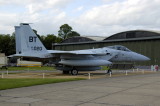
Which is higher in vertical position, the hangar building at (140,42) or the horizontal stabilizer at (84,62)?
the hangar building at (140,42)

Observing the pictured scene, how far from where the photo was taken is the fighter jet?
82.0 feet

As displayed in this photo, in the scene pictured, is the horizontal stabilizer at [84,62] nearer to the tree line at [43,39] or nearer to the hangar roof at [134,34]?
the hangar roof at [134,34]

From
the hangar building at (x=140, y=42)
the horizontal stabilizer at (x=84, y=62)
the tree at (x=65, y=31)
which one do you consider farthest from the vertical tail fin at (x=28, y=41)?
the tree at (x=65, y=31)

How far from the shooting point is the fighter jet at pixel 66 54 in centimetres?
2498

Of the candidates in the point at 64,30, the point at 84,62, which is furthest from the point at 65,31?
the point at 84,62

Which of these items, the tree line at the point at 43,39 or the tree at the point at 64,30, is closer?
the tree line at the point at 43,39

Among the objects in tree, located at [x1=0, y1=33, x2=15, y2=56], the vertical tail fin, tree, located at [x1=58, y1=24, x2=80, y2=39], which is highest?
tree, located at [x1=58, y1=24, x2=80, y2=39]

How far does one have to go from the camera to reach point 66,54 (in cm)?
2541

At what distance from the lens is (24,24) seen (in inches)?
985

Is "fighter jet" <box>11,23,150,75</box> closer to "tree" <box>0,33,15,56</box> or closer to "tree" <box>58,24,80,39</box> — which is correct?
"tree" <box>0,33,15,56</box>

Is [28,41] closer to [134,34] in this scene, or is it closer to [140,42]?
[140,42]

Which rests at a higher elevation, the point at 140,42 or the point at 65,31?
the point at 65,31

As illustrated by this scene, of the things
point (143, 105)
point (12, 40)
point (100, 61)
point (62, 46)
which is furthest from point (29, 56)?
point (12, 40)

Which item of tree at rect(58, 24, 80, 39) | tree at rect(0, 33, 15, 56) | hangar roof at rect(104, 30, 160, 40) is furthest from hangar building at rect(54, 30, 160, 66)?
tree at rect(58, 24, 80, 39)
